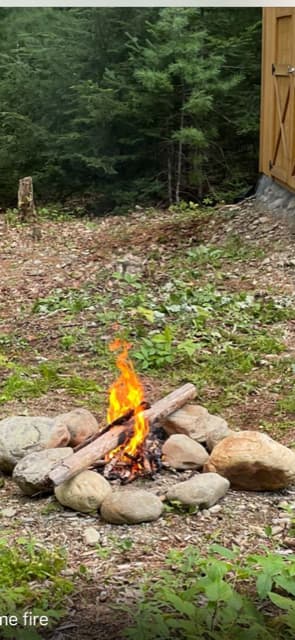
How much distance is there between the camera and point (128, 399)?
1896 mm

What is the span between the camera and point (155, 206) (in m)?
3.37

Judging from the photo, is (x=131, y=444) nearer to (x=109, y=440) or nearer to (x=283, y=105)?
(x=109, y=440)

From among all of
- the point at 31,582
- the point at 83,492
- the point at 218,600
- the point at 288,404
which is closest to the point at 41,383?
the point at 288,404

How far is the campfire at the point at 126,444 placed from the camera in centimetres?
157

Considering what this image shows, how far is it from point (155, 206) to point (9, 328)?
883 mm

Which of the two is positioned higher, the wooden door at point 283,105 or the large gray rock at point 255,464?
the wooden door at point 283,105

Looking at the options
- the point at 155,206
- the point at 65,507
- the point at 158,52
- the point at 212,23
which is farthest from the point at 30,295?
the point at 65,507

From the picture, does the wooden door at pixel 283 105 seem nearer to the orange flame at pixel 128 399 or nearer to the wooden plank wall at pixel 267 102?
the wooden plank wall at pixel 267 102

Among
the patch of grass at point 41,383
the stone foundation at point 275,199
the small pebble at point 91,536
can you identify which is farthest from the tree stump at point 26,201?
the stone foundation at point 275,199

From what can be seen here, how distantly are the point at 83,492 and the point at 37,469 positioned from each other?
0.12m

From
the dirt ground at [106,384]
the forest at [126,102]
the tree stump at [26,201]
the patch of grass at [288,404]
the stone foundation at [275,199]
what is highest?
the forest at [126,102]

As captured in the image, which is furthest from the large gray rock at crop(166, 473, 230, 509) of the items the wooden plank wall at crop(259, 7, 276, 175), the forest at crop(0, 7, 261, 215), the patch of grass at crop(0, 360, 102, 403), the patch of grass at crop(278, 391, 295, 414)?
the wooden plank wall at crop(259, 7, 276, 175)

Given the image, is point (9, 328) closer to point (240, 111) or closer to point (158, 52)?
point (158, 52)

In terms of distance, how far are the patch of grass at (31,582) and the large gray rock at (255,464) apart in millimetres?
386
